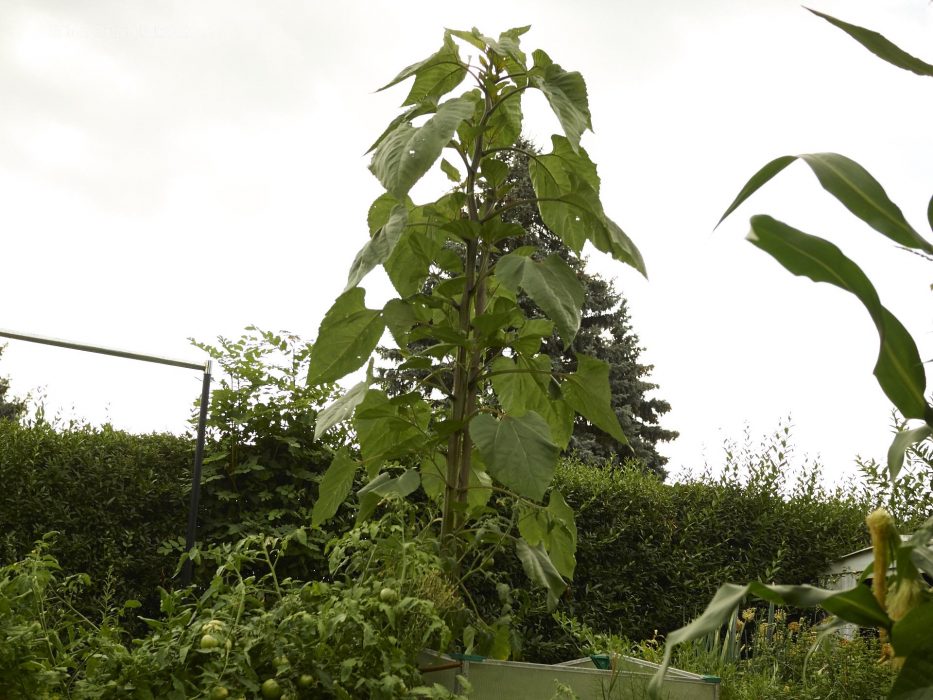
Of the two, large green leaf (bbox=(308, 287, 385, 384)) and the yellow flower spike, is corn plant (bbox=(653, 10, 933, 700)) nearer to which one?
the yellow flower spike

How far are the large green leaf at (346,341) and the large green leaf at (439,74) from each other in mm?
558

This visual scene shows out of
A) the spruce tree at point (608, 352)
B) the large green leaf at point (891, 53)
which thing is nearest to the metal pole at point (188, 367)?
the large green leaf at point (891, 53)

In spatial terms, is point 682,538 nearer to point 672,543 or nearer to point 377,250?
point 672,543

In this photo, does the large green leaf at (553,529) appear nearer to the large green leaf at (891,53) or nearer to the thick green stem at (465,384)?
the thick green stem at (465,384)

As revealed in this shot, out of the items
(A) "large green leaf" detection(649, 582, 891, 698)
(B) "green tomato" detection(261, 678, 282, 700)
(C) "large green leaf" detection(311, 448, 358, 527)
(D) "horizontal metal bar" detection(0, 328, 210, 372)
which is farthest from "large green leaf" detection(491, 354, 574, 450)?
(D) "horizontal metal bar" detection(0, 328, 210, 372)

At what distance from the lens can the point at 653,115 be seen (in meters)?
6.70

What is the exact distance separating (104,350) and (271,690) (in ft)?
9.84

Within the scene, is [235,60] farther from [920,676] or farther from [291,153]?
[920,676]

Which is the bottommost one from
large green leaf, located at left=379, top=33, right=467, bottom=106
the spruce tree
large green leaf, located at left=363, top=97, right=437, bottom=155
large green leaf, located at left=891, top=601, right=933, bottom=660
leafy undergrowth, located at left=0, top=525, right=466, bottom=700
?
leafy undergrowth, located at left=0, top=525, right=466, bottom=700

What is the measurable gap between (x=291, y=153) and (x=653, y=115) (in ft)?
9.69

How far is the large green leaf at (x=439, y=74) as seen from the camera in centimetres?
205

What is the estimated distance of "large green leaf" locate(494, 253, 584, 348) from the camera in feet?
5.67

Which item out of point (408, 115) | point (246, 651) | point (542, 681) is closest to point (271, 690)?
point (246, 651)

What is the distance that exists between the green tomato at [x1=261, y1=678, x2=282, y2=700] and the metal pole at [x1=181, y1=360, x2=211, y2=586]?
97.8 inches
